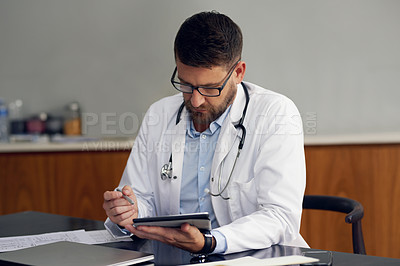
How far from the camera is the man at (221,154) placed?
5.75ft

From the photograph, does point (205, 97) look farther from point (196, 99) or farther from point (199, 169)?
point (199, 169)

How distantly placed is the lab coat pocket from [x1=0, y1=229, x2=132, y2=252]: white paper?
43cm

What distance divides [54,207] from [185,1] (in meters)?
1.69

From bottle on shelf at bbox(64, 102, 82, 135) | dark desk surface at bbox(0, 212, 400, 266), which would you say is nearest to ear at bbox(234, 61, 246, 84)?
dark desk surface at bbox(0, 212, 400, 266)

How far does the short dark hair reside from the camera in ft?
6.03

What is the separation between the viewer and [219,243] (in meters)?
1.49

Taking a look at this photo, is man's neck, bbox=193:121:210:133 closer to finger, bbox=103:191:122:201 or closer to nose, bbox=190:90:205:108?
nose, bbox=190:90:205:108

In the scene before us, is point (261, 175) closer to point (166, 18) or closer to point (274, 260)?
point (274, 260)

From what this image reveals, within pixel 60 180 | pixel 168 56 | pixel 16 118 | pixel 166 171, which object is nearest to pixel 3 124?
pixel 16 118

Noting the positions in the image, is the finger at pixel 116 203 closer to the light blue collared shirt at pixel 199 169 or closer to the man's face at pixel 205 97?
the light blue collared shirt at pixel 199 169

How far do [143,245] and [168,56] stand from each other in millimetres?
2206

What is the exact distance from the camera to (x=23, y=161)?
347cm

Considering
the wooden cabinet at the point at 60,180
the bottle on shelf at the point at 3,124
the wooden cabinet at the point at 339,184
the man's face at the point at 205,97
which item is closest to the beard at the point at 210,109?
the man's face at the point at 205,97

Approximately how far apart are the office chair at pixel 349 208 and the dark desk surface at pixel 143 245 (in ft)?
1.51
